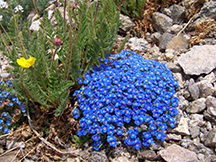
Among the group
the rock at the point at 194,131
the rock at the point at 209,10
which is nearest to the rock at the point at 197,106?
the rock at the point at 194,131

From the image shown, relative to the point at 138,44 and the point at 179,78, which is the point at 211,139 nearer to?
the point at 179,78

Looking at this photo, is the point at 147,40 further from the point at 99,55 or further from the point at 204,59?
the point at 99,55

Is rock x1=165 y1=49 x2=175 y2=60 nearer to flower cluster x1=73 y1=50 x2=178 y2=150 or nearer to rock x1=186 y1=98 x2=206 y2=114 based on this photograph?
flower cluster x1=73 y1=50 x2=178 y2=150

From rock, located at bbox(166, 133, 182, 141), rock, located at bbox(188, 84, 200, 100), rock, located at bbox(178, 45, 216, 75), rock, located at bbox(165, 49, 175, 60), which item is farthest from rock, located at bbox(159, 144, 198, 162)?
rock, located at bbox(165, 49, 175, 60)

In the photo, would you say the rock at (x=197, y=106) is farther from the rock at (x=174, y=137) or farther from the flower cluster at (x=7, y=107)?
the flower cluster at (x=7, y=107)

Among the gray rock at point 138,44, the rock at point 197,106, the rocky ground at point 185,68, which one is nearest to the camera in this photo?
the rocky ground at point 185,68

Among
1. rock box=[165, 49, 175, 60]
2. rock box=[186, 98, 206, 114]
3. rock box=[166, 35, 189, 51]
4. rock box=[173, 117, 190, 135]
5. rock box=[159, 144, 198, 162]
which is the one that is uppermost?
rock box=[166, 35, 189, 51]

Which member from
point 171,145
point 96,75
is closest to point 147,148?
point 171,145

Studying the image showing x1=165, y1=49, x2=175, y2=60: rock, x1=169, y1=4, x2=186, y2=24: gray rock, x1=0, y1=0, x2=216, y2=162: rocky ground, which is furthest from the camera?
x1=169, y1=4, x2=186, y2=24: gray rock
